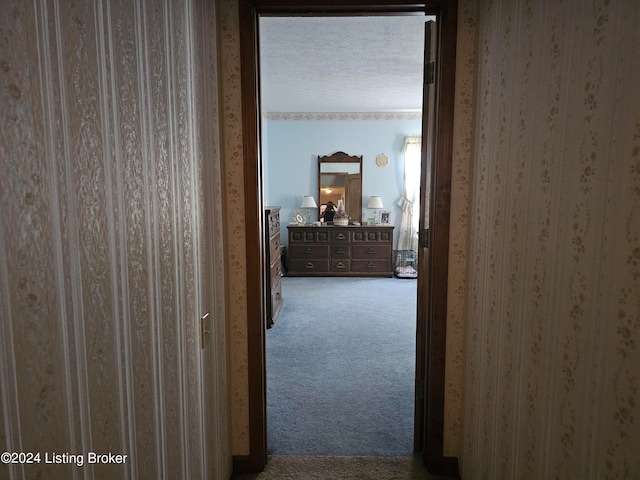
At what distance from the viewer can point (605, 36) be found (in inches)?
35.5

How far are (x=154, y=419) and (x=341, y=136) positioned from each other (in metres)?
6.14

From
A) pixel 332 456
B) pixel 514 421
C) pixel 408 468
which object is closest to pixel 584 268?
pixel 514 421

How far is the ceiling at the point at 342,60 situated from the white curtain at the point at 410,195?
0.80 metres

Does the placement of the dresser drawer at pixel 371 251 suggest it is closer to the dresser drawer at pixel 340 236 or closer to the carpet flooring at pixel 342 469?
the dresser drawer at pixel 340 236

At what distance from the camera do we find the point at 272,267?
450 cm

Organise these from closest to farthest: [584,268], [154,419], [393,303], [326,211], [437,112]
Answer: [584,268] < [154,419] < [437,112] < [393,303] < [326,211]

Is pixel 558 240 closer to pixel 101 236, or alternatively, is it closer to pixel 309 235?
pixel 101 236

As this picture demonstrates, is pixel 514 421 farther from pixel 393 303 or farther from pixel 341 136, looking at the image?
pixel 341 136

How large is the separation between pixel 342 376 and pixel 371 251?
3.59m

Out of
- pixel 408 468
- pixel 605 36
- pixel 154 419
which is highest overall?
pixel 605 36

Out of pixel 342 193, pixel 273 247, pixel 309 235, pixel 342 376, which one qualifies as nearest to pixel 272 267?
pixel 273 247

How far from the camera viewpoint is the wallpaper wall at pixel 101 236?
607 mm

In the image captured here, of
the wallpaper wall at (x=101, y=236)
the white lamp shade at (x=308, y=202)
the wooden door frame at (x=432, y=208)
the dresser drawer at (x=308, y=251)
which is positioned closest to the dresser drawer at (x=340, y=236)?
the dresser drawer at (x=308, y=251)

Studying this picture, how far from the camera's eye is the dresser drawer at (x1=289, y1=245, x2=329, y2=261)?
256 inches
